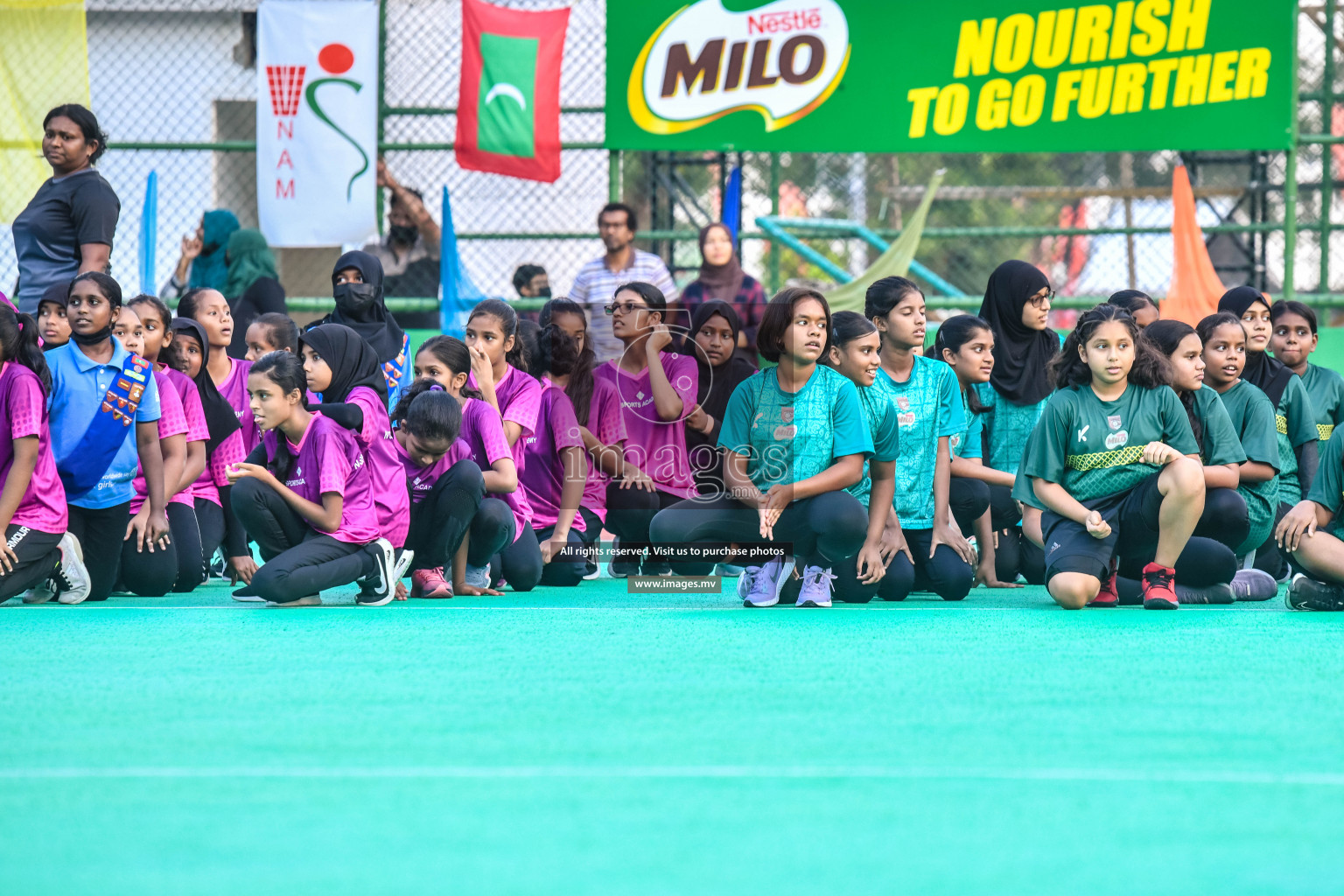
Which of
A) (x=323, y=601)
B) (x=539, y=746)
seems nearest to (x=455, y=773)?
(x=539, y=746)

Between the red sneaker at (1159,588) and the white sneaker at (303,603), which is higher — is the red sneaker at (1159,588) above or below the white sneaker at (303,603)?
above

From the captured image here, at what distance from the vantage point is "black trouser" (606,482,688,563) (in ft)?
20.9

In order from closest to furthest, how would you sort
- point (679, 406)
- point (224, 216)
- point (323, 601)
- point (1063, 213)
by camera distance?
1. point (323, 601)
2. point (679, 406)
3. point (224, 216)
4. point (1063, 213)

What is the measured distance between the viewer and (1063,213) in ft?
46.5

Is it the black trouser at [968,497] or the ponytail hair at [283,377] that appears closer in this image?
the ponytail hair at [283,377]

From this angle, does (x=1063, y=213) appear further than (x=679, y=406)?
Yes

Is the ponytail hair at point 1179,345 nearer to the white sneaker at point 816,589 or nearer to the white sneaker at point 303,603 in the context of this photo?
the white sneaker at point 816,589

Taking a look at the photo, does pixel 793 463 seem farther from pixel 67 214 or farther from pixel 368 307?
pixel 67 214

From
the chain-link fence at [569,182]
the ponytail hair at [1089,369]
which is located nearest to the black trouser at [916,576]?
the ponytail hair at [1089,369]

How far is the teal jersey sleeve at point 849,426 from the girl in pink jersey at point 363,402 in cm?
151

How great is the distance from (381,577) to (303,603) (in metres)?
0.26

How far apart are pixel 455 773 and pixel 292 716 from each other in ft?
1.95

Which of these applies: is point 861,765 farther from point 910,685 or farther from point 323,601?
point 323,601

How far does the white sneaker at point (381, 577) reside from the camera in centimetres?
509
